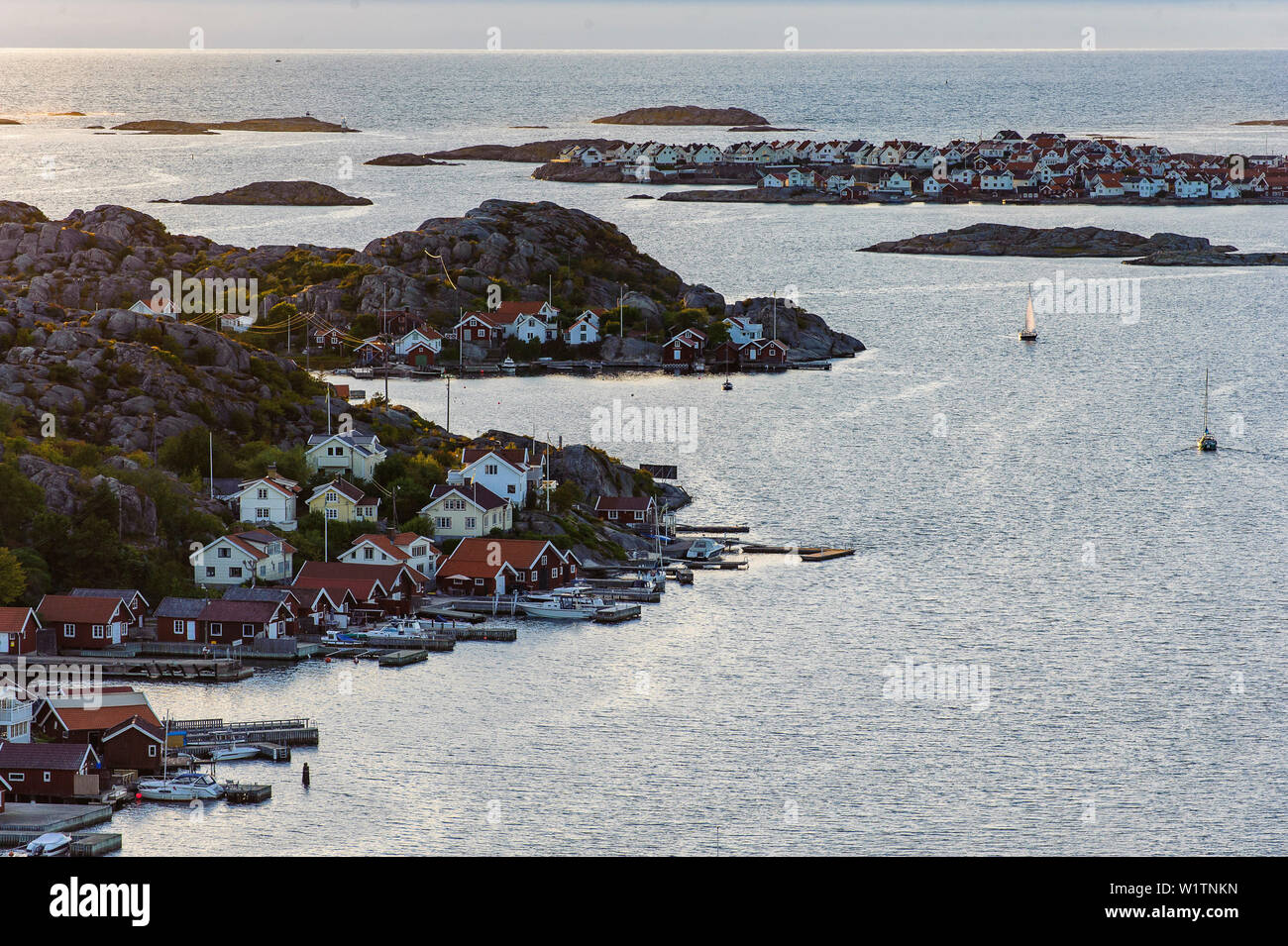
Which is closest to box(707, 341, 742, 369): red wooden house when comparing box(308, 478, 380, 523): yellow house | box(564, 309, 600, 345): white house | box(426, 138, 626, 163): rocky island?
box(564, 309, 600, 345): white house

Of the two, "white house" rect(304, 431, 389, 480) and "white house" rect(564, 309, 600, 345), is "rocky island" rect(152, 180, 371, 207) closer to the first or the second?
"white house" rect(564, 309, 600, 345)

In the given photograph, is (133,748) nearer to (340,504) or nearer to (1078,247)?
(340,504)

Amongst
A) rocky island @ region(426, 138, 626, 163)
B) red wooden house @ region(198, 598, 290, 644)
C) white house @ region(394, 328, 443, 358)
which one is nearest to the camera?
red wooden house @ region(198, 598, 290, 644)

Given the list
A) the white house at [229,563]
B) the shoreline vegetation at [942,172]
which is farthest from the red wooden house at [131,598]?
the shoreline vegetation at [942,172]
